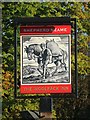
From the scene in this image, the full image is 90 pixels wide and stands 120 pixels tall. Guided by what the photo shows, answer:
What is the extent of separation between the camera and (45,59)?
7.98 m

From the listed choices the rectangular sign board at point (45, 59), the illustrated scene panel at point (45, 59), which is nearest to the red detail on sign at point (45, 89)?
the rectangular sign board at point (45, 59)

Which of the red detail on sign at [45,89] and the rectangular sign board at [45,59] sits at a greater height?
the rectangular sign board at [45,59]

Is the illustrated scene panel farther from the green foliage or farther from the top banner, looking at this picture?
the green foliage

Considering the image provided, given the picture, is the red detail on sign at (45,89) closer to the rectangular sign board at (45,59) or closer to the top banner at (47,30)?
the rectangular sign board at (45,59)

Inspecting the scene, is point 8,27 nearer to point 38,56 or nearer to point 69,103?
point 38,56

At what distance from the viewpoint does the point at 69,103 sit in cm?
2409

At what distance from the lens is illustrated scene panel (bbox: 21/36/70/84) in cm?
797

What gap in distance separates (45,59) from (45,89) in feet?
2.02

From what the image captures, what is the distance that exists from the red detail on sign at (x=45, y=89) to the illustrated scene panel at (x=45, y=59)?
103 mm

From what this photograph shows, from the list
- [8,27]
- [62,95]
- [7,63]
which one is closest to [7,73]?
[7,63]

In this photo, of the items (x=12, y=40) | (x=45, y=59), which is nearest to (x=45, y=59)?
(x=45, y=59)

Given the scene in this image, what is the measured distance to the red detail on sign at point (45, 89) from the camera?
793 centimetres

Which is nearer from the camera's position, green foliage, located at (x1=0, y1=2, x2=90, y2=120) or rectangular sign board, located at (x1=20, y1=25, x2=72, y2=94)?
rectangular sign board, located at (x1=20, y1=25, x2=72, y2=94)

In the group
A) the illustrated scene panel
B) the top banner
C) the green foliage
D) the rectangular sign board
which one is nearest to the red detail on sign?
the rectangular sign board
